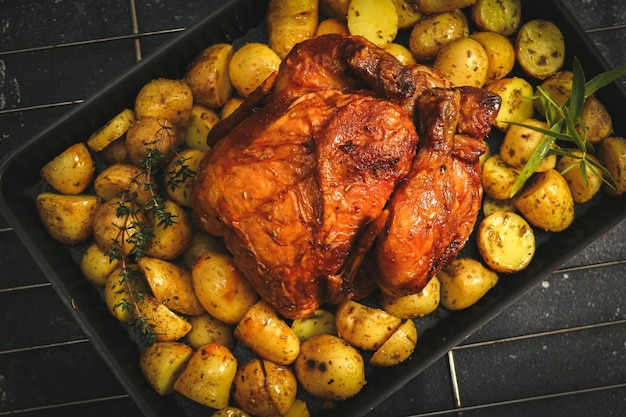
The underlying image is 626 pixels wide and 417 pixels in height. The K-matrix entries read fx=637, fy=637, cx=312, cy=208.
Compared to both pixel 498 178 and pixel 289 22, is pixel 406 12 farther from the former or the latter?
pixel 498 178

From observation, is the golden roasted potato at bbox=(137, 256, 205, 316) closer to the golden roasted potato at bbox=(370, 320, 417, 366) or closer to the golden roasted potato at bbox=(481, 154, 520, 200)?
the golden roasted potato at bbox=(370, 320, 417, 366)

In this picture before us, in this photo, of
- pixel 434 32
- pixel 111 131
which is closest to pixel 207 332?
pixel 111 131

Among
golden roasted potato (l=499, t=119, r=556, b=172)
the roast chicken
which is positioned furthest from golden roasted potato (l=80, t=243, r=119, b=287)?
golden roasted potato (l=499, t=119, r=556, b=172)

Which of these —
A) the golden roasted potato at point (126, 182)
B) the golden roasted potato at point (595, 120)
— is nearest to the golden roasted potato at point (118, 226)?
the golden roasted potato at point (126, 182)

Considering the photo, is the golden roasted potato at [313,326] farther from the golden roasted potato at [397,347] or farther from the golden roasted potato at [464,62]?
the golden roasted potato at [464,62]

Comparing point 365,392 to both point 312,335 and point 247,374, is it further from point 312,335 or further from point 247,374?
point 247,374
